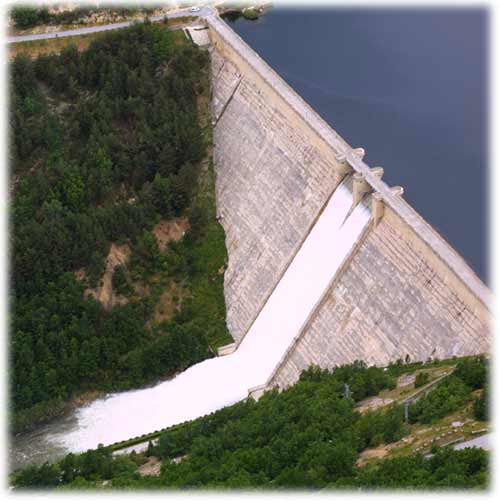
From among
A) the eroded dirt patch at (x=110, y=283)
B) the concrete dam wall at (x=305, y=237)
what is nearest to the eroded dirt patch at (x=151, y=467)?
the concrete dam wall at (x=305, y=237)

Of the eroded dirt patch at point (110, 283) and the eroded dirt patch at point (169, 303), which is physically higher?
the eroded dirt patch at point (110, 283)

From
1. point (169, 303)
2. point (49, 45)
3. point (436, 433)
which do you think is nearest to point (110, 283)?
point (169, 303)

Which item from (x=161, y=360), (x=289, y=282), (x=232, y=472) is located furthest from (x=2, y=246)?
(x=232, y=472)

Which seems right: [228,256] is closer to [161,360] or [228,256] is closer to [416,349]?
[161,360]

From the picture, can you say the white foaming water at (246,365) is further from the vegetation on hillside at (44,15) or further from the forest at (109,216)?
the vegetation on hillside at (44,15)

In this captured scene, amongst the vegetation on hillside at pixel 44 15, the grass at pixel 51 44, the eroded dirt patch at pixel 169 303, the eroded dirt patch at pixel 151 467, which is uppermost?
the vegetation on hillside at pixel 44 15

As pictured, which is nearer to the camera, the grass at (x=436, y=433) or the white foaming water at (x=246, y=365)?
the grass at (x=436, y=433)
